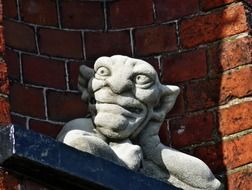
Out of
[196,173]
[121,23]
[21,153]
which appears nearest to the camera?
[21,153]

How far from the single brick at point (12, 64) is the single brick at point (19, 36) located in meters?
0.03

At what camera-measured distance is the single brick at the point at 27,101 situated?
593 centimetres

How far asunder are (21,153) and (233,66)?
0.87 meters

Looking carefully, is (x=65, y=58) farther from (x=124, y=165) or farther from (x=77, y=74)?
(x=124, y=165)

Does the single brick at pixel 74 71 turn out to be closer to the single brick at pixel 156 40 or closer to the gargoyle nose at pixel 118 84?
the single brick at pixel 156 40

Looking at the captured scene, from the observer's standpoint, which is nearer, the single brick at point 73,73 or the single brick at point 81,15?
the single brick at point 73,73

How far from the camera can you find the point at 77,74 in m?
6.12

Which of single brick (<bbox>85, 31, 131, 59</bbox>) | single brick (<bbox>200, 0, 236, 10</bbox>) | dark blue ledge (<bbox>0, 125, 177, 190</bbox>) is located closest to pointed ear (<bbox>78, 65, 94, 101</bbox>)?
single brick (<bbox>85, 31, 131, 59</bbox>)

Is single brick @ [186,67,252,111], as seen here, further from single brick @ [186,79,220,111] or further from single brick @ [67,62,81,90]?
single brick @ [67,62,81,90]

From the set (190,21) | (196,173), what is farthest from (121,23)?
(196,173)

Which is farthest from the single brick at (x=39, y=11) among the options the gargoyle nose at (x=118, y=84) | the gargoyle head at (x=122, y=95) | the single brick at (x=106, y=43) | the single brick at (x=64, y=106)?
the gargoyle nose at (x=118, y=84)

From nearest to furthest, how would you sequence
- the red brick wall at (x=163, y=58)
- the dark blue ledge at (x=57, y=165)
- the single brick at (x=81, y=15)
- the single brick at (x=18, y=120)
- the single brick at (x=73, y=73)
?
1. the dark blue ledge at (x=57, y=165)
2. the single brick at (x=18, y=120)
3. the red brick wall at (x=163, y=58)
4. the single brick at (x=73, y=73)
5. the single brick at (x=81, y=15)

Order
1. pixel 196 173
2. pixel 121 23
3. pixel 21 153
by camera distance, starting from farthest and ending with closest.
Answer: pixel 121 23, pixel 196 173, pixel 21 153

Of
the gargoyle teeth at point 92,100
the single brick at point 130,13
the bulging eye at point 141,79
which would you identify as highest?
the single brick at point 130,13
